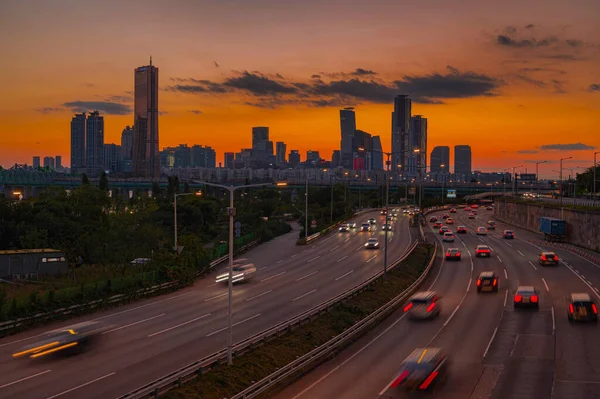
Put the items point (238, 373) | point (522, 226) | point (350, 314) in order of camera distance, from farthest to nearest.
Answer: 1. point (522, 226)
2. point (350, 314)
3. point (238, 373)

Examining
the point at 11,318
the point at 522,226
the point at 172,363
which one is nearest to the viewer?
the point at 172,363

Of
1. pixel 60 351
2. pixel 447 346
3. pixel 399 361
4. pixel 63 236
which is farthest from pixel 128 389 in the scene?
pixel 63 236

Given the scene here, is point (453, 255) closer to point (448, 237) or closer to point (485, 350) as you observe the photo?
point (448, 237)

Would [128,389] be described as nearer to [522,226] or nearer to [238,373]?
[238,373]

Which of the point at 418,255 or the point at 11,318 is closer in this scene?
the point at 11,318

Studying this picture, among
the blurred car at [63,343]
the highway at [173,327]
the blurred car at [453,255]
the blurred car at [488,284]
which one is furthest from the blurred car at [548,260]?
the blurred car at [63,343]

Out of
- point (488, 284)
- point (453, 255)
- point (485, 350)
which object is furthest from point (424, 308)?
point (453, 255)
